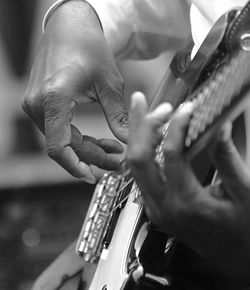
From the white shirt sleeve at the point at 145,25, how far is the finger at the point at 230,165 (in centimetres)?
68

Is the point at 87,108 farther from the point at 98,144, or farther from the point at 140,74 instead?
the point at 98,144

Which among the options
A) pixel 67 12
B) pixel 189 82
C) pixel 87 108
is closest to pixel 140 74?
pixel 87 108

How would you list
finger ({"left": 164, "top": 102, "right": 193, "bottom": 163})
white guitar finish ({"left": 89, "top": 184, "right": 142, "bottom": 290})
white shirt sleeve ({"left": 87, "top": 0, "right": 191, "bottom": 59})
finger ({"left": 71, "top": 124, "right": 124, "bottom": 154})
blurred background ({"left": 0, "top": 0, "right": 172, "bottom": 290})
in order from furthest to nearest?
blurred background ({"left": 0, "top": 0, "right": 172, "bottom": 290}), white shirt sleeve ({"left": 87, "top": 0, "right": 191, "bottom": 59}), finger ({"left": 71, "top": 124, "right": 124, "bottom": 154}), white guitar finish ({"left": 89, "top": 184, "right": 142, "bottom": 290}), finger ({"left": 164, "top": 102, "right": 193, "bottom": 163})

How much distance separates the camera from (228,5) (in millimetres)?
1388

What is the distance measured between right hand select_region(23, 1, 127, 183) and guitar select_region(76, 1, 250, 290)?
0.27ft

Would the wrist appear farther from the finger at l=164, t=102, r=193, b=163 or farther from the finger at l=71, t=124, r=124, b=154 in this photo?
the finger at l=164, t=102, r=193, b=163

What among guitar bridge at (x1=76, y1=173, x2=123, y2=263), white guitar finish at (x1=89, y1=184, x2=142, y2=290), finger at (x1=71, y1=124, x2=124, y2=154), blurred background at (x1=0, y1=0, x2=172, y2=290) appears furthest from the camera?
blurred background at (x1=0, y1=0, x2=172, y2=290)

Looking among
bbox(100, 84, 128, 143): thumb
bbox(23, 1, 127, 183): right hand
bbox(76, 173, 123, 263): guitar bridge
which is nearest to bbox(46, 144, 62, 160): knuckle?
bbox(23, 1, 127, 183): right hand

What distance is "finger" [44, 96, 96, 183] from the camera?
139cm

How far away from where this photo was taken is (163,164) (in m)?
1.08

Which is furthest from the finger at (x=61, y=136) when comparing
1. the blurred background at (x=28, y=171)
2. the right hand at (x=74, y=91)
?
the blurred background at (x=28, y=171)

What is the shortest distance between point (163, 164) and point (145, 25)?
29.3 inches

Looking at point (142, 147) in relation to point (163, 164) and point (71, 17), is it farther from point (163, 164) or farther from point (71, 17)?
point (71, 17)

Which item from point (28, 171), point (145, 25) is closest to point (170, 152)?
point (145, 25)
